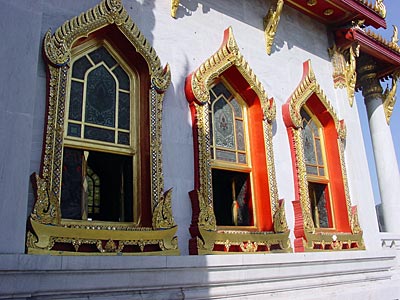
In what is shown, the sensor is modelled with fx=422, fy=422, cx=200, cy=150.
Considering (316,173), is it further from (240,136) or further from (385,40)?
(385,40)

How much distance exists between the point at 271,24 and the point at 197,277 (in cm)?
395

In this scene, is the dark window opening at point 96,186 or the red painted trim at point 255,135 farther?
the red painted trim at point 255,135

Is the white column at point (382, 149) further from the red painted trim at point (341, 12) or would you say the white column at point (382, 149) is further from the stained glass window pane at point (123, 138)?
the stained glass window pane at point (123, 138)

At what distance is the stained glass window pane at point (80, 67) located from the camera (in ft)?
14.4

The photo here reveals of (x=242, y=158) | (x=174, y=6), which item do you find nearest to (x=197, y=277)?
(x=242, y=158)

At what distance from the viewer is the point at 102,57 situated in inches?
182

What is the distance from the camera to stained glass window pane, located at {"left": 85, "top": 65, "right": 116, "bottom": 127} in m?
4.36

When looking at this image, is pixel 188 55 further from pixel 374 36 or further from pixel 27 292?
pixel 374 36

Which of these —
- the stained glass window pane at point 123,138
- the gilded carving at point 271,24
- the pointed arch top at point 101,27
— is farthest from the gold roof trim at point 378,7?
the stained glass window pane at point 123,138

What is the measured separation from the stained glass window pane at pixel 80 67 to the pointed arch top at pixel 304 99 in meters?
2.93

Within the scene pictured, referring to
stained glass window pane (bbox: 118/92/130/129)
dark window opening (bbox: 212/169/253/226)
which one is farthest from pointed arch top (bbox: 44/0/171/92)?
dark window opening (bbox: 212/169/253/226)

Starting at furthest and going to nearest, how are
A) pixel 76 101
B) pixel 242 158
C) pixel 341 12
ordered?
pixel 341 12 → pixel 242 158 → pixel 76 101

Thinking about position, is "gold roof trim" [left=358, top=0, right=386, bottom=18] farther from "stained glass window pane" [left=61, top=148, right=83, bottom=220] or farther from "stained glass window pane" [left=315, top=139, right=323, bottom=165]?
"stained glass window pane" [left=61, top=148, right=83, bottom=220]

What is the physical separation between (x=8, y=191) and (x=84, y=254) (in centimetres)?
85
